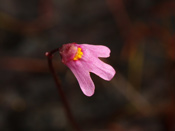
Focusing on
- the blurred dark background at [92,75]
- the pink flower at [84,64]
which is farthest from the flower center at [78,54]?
the blurred dark background at [92,75]

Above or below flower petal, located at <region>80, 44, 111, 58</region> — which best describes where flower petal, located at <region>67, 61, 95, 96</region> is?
below

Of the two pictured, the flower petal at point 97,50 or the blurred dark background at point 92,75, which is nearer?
the flower petal at point 97,50

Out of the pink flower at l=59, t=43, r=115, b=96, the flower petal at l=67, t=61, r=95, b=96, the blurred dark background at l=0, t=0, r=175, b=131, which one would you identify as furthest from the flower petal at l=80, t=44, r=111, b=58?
the blurred dark background at l=0, t=0, r=175, b=131

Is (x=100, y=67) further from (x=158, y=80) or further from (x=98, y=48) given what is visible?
(x=158, y=80)

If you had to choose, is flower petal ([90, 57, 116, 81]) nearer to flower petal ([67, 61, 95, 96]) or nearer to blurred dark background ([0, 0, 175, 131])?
flower petal ([67, 61, 95, 96])

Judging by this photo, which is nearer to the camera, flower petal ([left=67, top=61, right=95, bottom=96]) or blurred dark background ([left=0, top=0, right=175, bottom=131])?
flower petal ([left=67, top=61, right=95, bottom=96])

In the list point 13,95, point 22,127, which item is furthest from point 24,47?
point 22,127

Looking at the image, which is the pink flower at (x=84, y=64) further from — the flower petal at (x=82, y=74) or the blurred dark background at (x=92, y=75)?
the blurred dark background at (x=92, y=75)
